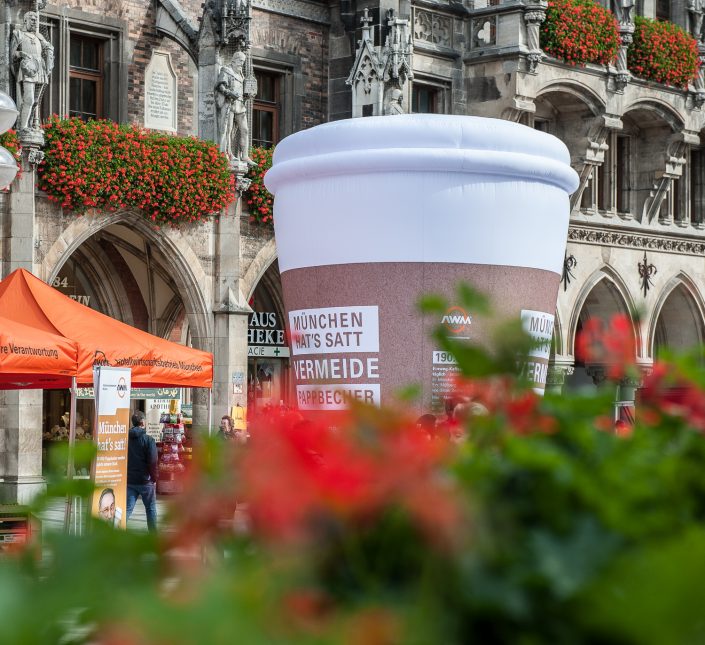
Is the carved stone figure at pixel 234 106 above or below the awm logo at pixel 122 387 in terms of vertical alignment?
above

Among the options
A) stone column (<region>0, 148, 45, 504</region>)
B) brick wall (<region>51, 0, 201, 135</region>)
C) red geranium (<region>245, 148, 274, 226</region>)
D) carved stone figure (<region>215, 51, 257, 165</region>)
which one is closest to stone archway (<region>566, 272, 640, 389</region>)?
red geranium (<region>245, 148, 274, 226</region>)

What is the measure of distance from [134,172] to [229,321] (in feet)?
8.33

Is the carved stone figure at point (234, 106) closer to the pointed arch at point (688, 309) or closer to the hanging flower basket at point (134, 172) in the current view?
the hanging flower basket at point (134, 172)

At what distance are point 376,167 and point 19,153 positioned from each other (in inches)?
471

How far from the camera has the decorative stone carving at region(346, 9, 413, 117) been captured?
22.7 meters

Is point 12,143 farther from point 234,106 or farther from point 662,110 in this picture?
point 662,110

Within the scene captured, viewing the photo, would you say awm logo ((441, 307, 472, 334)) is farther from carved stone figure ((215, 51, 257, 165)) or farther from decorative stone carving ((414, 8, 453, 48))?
decorative stone carving ((414, 8, 453, 48))

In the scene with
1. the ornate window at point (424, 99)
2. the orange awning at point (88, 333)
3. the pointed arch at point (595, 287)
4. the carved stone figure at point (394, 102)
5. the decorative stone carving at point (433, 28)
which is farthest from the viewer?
the pointed arch at point (595, 287)

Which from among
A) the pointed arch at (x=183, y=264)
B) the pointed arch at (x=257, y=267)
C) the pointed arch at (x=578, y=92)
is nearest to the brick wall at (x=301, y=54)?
the pointed arch at (x=257, y=267)

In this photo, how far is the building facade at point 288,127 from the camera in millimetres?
21109

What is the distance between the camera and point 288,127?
79.8ft

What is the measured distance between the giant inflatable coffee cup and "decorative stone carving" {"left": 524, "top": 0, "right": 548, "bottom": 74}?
16729 millimetres

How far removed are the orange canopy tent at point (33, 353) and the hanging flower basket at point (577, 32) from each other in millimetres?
15807

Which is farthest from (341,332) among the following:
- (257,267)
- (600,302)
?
(600,302)
